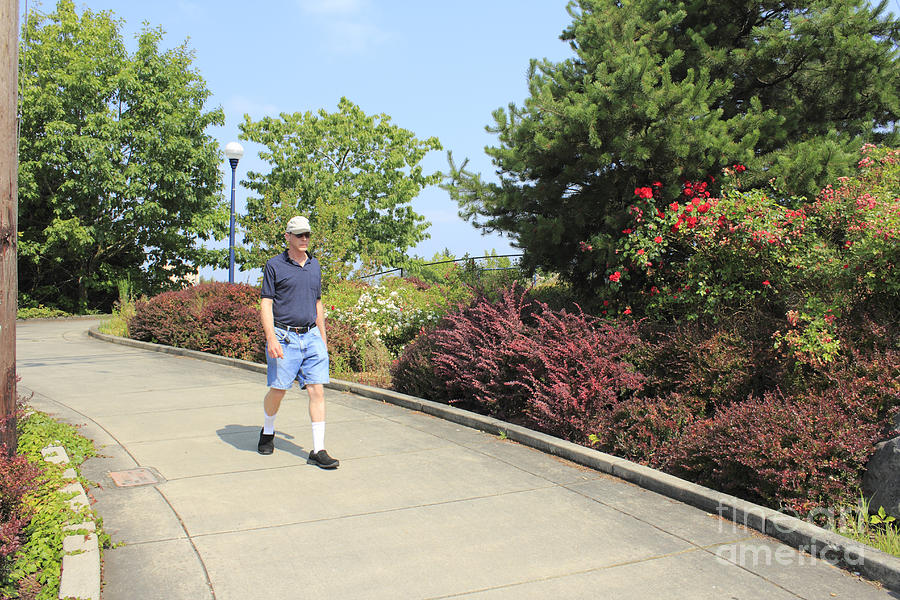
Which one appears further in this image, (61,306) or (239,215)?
(239,215)

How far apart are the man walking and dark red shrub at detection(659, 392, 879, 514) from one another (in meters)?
2.97

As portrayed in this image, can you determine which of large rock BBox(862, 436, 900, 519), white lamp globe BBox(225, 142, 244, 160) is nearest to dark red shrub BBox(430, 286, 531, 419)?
large rock BBox(862, 436, 900, 519)

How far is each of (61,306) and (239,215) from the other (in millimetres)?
8635

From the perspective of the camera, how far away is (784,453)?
197 inches

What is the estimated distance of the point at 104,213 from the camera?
86.2 ft

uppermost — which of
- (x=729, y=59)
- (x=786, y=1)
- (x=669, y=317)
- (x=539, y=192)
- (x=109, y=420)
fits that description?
(x=786, y=1)

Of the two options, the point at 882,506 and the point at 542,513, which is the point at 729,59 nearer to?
the point at 882,506

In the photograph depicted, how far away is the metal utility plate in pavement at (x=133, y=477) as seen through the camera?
5.62 metres

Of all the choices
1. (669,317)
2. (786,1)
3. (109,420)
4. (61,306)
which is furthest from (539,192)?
(61,306)

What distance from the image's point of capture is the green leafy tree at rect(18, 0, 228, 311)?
80.8 ft

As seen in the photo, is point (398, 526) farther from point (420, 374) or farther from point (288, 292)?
point (420, 374)

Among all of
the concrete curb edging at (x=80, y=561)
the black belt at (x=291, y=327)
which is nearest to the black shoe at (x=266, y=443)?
the black belt at (x=291, y=327)

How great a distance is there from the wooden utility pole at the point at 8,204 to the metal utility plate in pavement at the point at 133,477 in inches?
33.3

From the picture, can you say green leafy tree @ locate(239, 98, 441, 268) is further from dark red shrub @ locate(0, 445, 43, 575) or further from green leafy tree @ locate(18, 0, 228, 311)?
dark red shrub @ locate(0, 445, 43, 575)
